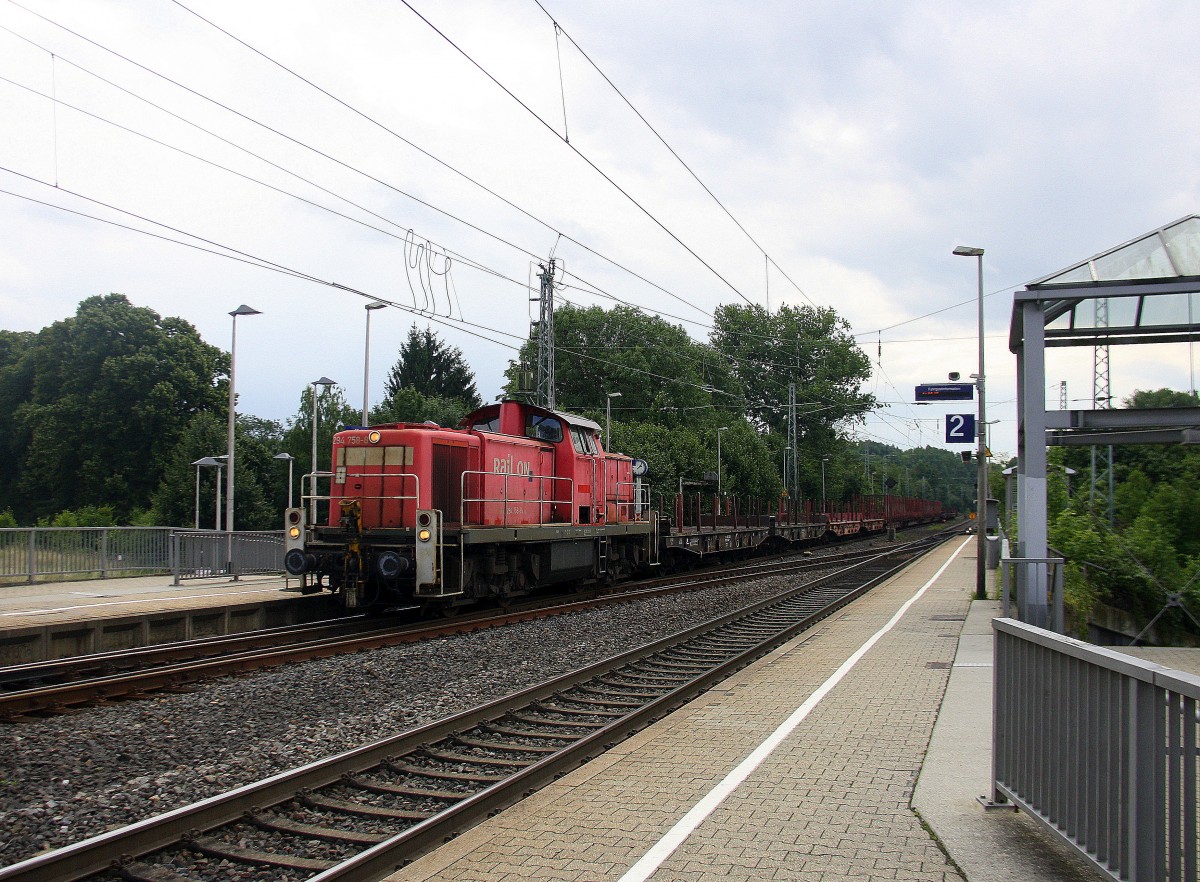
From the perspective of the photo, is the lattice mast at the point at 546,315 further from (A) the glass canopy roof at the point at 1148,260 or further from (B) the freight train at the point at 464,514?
(A) the glass canopy roof at the point at 1148,260

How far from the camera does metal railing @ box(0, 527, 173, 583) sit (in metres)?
18.7

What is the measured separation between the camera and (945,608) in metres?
17.1

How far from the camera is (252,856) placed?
4.87 meters

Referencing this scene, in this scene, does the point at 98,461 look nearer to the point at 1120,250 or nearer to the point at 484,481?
the point at 484,481

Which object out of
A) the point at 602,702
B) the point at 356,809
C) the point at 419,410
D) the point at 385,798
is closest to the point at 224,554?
the point at 602,702

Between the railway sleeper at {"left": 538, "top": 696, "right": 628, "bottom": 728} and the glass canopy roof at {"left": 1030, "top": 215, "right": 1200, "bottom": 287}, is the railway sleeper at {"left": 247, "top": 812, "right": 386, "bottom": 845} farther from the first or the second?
the glass canopy roof at {"left": 1030, "top": 215, "right": 1200, "bottom": 287}

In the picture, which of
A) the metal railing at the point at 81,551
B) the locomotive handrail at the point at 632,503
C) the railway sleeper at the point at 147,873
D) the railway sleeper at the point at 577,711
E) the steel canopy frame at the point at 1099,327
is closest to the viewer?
the railway sleeper at the point at 147,873

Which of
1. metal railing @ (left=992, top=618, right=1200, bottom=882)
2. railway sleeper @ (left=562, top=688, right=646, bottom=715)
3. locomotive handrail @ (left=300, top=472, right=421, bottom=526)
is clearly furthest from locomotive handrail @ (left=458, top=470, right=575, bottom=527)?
metal railing @ (left=992, top=618, right=1200, bottom=882)

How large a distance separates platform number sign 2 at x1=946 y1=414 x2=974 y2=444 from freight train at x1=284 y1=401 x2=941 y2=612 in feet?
23.3

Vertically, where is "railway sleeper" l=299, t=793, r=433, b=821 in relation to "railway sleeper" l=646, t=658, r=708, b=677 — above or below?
above

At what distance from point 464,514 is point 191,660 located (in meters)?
5.16

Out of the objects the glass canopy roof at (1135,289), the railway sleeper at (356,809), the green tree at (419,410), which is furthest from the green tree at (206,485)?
the railway sleeper at (356,809)

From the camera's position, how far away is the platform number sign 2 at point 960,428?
61.0 ft

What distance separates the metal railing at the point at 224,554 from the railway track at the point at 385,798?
14446 millimetres
